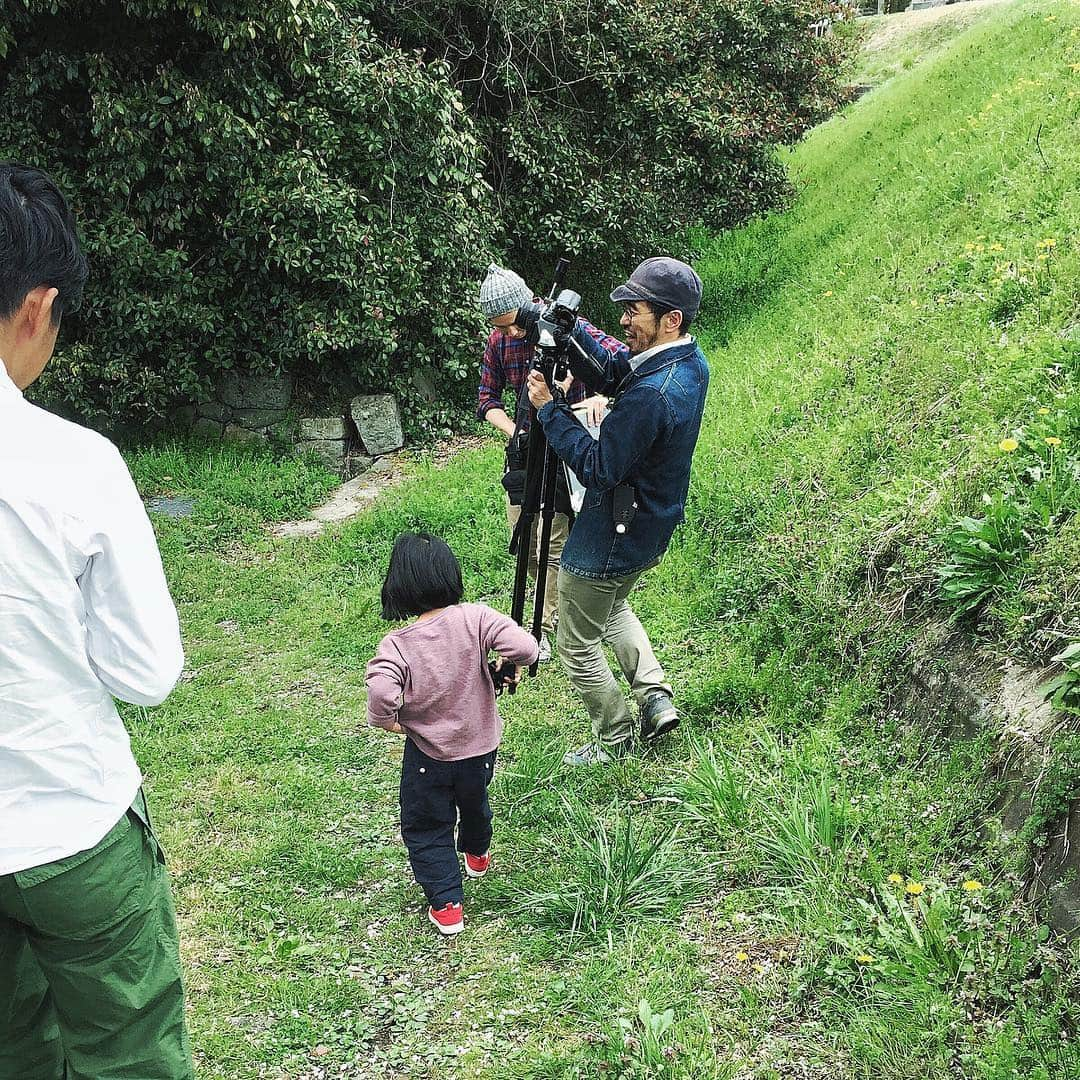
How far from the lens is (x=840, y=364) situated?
6.34 meters

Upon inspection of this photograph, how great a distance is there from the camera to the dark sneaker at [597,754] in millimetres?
4219

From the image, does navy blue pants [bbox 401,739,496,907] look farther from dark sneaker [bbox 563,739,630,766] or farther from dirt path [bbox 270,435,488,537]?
dirt path [bbox 270,435,488,537]

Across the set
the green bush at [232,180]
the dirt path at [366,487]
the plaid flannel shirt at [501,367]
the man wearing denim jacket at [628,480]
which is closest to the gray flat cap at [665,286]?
the man wearing denim jacket at [628,480]

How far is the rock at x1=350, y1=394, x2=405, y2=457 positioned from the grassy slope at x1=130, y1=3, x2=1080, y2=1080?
216cm

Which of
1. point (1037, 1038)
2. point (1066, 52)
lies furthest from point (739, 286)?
point (1037, 1038)

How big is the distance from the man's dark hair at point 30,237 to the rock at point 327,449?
7424 millimetres

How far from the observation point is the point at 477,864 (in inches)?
145

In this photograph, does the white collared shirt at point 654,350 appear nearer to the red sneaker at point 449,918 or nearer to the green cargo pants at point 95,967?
the red sneaker at point 449,918

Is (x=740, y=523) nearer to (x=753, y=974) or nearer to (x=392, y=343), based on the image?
(x=753, y=974)

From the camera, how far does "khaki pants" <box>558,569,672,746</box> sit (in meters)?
3.94

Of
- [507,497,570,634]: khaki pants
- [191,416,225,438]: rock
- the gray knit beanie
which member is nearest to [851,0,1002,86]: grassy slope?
[191,416,225,438]: rock

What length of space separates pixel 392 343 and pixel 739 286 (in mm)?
3868

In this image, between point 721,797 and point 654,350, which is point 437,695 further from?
point 654,350

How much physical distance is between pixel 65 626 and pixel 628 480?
2257 mm
